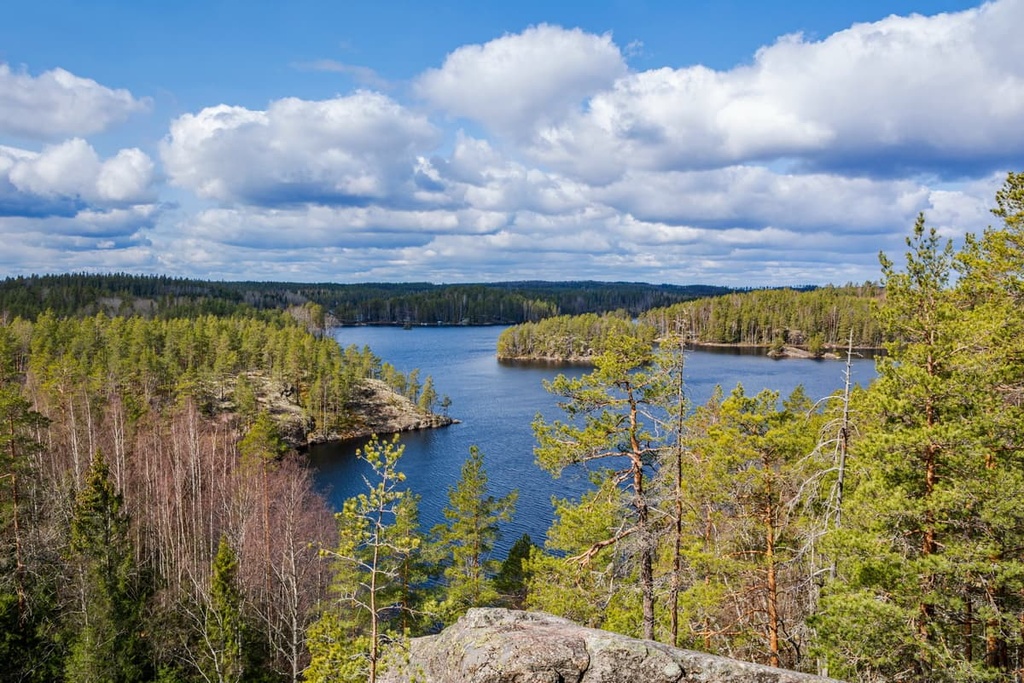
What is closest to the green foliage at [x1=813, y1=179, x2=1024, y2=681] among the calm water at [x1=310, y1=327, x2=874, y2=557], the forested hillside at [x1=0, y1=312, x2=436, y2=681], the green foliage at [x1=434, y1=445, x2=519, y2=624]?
the calm water at [x1=310, y1=327, x2=874, y2=557]

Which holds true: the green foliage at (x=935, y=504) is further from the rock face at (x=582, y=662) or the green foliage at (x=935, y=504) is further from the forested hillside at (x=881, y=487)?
the rock face at (x=582, y=662)

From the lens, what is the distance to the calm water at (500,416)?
47.3m

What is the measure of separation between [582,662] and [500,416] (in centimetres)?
7084

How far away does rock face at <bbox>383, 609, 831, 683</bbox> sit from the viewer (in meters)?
8.27

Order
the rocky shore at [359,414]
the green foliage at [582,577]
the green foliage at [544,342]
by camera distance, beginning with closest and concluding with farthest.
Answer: the green foliage at [582,577] < the rocky shore at [359,414] < the green foliage at [544,342]

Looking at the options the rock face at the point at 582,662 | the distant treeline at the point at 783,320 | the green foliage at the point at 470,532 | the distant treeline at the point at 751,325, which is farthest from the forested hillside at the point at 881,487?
the distant treeline at the point at 783,320

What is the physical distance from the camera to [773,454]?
1389 cm

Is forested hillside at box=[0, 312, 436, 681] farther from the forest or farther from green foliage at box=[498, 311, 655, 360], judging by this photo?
green foliage at box=[498, 311, 655, 360]

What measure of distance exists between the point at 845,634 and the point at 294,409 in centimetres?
6960

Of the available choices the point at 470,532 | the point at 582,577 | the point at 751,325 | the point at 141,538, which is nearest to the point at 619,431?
the point at 582,577

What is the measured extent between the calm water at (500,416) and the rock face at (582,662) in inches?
234

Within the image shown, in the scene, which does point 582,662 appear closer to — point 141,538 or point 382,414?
point 141,538

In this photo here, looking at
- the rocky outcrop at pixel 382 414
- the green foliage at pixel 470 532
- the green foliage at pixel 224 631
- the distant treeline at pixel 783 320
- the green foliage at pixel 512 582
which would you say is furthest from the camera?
the distant treeline at pixel 783 320

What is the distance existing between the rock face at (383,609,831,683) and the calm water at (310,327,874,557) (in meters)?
5.94
